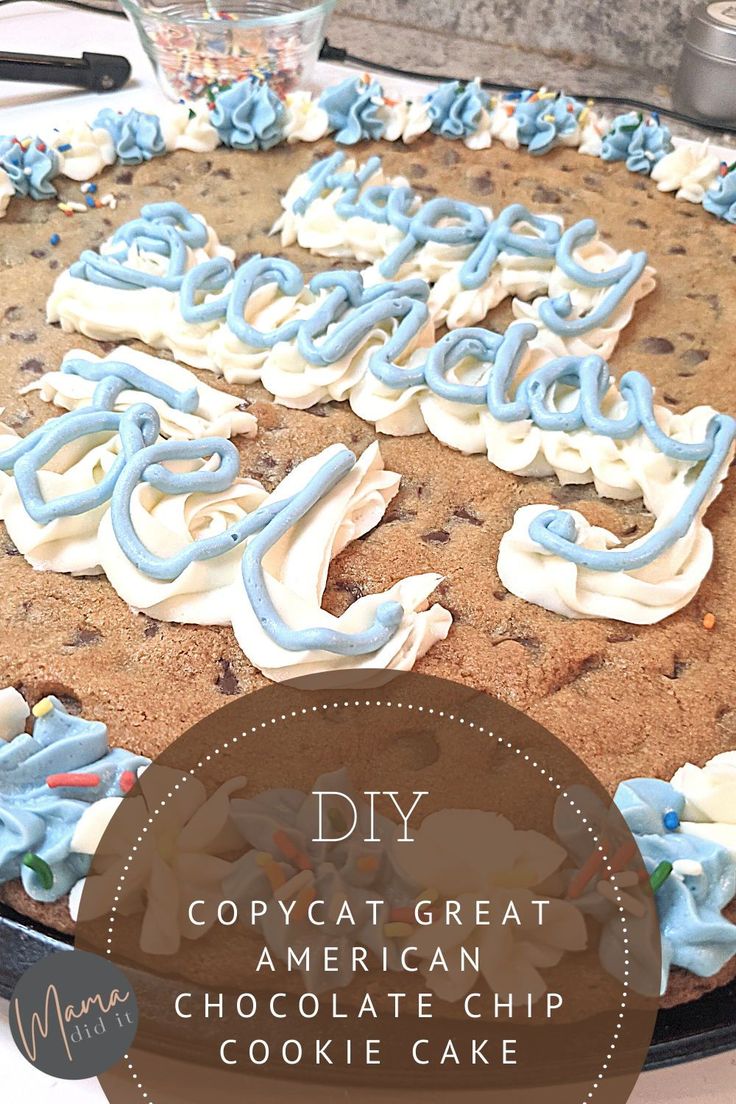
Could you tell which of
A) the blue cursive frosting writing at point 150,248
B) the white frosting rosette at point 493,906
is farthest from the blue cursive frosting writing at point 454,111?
the white frosting rosette at point 493,906

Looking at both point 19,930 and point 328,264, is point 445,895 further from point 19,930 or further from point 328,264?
point 328,264

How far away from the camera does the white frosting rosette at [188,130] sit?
215cm

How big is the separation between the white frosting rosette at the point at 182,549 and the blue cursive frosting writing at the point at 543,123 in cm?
116

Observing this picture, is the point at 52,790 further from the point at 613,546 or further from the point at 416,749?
the point at 613,546

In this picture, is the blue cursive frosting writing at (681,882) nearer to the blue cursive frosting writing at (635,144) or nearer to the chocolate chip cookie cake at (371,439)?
the chocolate chip cookie cake at (371,439)

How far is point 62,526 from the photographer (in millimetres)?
1333

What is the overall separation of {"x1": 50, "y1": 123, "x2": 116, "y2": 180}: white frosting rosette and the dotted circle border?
4.26ft

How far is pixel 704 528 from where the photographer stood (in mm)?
1388

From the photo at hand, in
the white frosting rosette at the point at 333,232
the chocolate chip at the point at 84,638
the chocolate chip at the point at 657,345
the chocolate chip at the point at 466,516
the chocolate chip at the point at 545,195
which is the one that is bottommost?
the chocolate chip at the point at 84,638

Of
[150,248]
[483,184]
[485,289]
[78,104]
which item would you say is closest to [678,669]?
[485,289]

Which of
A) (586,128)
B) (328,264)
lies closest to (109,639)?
(328,264)

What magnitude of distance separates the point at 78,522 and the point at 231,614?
0.76ft

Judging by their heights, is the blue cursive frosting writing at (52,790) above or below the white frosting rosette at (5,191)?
below

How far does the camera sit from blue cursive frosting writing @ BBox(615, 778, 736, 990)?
0.98 meters
